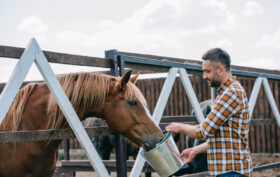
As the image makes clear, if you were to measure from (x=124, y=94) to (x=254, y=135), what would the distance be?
862 centimetres

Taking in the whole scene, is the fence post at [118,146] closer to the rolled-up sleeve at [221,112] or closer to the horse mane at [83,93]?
the horse mane at [83,93]

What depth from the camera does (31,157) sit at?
3256 mm

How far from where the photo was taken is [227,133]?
2572 millimetres

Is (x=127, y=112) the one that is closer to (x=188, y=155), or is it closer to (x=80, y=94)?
(x=80, y=94)

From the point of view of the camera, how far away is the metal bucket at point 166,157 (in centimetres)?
292

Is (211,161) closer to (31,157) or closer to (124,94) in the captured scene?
(124,94)

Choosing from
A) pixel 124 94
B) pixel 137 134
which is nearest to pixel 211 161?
pixel 137 134

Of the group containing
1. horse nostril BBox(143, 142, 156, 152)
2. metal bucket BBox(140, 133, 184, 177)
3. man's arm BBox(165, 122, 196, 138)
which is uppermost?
man's arm BBox(165, 122, 196, 138)

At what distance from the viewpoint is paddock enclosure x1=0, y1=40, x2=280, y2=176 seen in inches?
118

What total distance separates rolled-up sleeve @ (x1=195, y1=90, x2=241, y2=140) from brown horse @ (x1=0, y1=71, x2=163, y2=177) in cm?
73

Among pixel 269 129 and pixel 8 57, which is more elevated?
pixel 269 129

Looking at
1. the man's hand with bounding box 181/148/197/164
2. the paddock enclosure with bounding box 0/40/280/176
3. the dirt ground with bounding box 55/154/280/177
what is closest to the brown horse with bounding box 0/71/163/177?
the paddock enclosure with bounding box 0/40/280/176

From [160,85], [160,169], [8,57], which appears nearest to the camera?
[8,57]

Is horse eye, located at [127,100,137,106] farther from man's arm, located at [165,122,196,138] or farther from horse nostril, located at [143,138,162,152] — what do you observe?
man's arm, located at [165,122,196,138]
